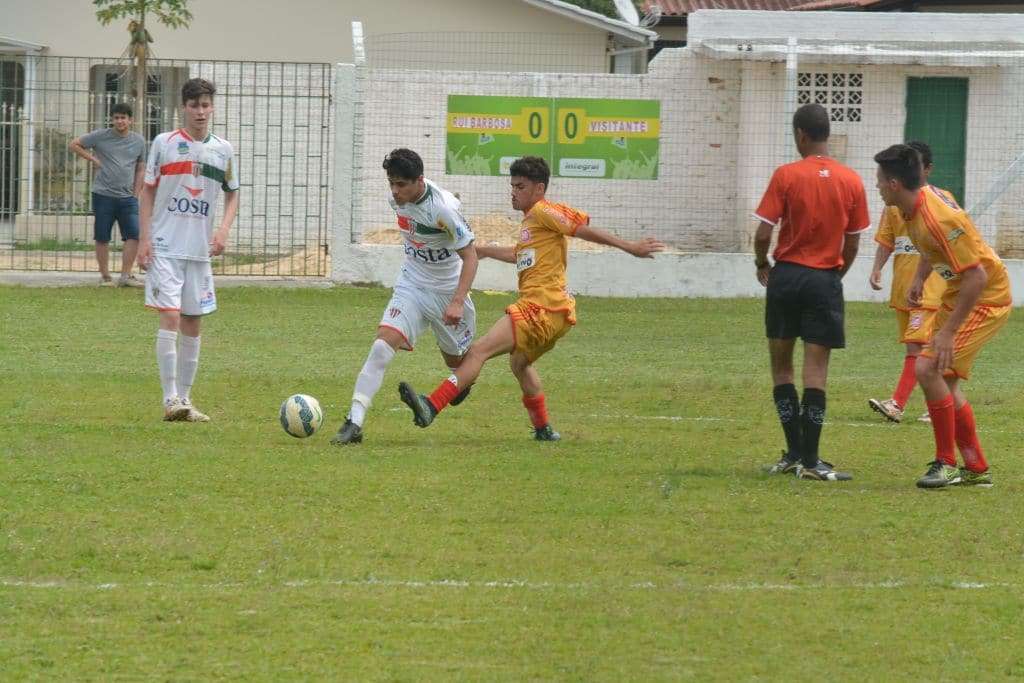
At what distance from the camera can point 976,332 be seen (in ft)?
28.8

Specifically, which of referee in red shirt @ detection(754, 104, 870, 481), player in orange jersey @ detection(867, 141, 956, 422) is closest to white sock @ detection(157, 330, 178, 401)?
referee in red shirt @ detection(754, 104, 870, 481)

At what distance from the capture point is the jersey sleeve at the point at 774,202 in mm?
8672

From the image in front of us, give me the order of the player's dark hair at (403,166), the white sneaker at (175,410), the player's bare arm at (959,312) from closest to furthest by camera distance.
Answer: the player's bare arm at (959,312)
the player's dark hair at (403,166)
the white sneaker at (175,410)

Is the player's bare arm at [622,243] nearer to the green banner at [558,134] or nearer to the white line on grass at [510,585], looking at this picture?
the white line on grass at [510,585]

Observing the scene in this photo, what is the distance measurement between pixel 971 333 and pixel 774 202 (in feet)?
4.14

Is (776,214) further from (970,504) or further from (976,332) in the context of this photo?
(970,504)

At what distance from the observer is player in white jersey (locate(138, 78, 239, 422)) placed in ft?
34.1

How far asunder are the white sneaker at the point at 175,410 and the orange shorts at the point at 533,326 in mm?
2143

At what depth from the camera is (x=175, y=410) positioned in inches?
407

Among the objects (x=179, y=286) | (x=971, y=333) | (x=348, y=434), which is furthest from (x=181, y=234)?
(x=971, y=333)

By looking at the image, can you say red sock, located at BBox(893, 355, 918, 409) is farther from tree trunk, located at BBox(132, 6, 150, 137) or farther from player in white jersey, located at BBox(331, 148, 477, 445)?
tree trunk, located at BBox(132, 6, 150, 137)

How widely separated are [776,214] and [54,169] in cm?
1742

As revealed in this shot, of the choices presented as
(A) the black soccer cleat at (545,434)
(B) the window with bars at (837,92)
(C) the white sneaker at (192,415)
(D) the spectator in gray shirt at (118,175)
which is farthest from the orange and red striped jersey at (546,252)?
(B) the window with bars at (837,92)

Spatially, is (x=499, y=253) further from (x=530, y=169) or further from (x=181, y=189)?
(x=181, y=189)
